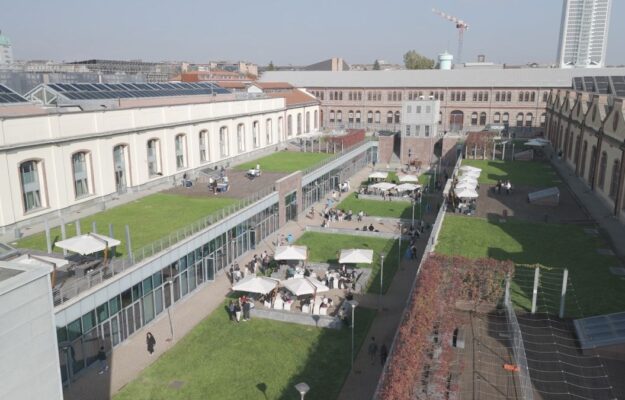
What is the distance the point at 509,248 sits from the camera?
91.1 feet

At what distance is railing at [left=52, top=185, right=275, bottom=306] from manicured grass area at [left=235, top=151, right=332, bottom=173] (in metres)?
13.4

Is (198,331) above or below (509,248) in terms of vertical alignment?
below

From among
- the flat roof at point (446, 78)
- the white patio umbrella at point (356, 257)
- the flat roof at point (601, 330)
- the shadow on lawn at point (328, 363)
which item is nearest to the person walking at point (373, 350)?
the shadow on lawn at point (328, 363)

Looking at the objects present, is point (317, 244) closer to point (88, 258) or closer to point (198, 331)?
point (198, 331)

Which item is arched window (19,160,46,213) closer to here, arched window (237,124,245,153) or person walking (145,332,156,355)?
person walking (145,332,156,355)

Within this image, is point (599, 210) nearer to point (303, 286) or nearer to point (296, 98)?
point (303, 286)

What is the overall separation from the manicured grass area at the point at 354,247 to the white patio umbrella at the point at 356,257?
124 cm

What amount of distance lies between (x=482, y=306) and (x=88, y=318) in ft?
53.4

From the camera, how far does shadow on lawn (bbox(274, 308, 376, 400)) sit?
19.6m

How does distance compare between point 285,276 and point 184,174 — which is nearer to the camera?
point 285,276

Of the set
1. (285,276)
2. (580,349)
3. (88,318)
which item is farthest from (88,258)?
(580,349)

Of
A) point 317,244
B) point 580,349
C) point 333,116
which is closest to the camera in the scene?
point 580,349

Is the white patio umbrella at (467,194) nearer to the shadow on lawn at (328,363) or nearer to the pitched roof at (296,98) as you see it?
the shadow on lawn at (328,363)

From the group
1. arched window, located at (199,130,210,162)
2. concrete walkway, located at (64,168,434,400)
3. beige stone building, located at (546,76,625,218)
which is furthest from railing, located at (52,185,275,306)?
beige stone building, located at (546,76,625,218)
